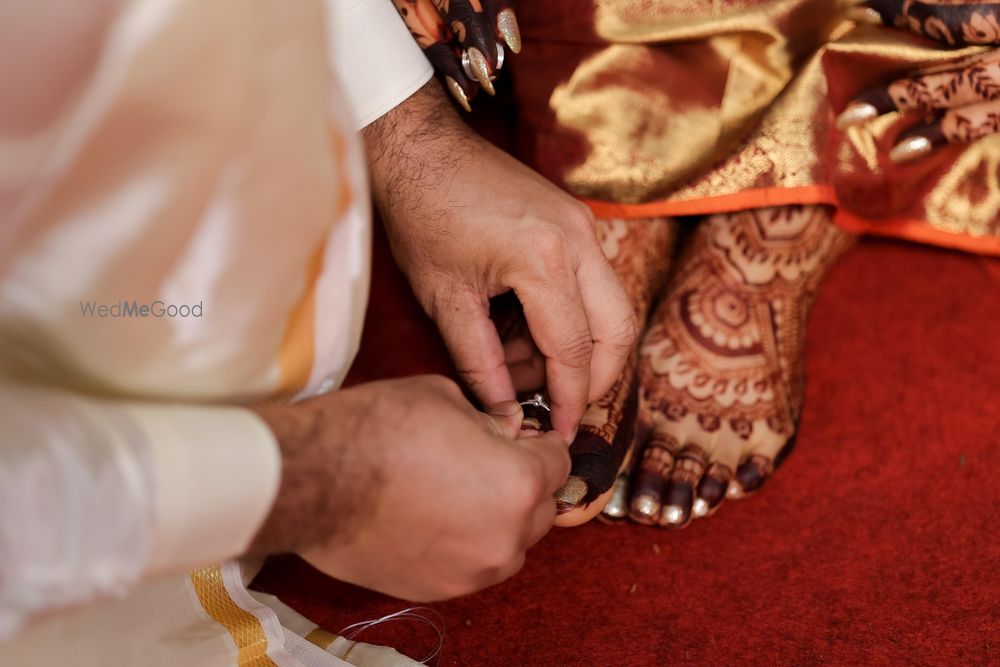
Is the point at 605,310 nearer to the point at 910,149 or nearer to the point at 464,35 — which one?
the point at 464,35

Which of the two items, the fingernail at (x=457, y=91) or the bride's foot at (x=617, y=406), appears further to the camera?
the fingernail at (x=457, y=91)

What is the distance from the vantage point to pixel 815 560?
0.94m

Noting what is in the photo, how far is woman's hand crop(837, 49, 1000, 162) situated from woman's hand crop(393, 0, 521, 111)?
41 cm

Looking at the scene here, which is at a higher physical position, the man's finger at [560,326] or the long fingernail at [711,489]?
the man's finger at [560,326]

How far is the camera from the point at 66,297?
0.49 metres

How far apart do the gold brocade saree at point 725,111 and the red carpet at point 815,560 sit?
217 millimetres

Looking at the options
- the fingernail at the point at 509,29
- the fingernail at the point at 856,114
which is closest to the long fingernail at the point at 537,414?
the fingernail at the point at 509,29

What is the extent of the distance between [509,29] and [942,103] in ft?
1.62

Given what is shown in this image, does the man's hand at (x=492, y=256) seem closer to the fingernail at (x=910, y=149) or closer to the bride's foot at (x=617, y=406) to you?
the bride's foot at (x=617, y=406)

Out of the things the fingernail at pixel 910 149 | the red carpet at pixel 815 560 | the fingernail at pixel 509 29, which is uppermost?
the fingernail at pixel 509 29

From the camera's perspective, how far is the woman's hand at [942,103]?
976mm

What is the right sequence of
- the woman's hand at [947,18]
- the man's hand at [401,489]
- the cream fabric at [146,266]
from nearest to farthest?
the cream fabric at [146,266], the man's hand at [401,489], the woman's hand at [947,18]

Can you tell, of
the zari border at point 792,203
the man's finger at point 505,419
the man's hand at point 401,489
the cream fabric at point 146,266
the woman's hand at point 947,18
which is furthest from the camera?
the zari border at point 792,203

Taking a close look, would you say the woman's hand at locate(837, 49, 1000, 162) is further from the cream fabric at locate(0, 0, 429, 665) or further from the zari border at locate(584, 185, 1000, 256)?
the cream fabric at locate(0, 0, 429, 665)
